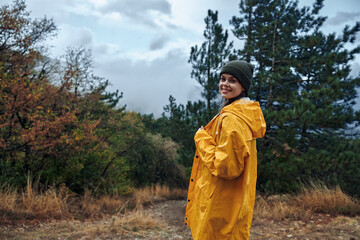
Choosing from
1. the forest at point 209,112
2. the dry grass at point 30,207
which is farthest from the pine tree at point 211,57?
the dry grass at point 30,207

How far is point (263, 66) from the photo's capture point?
11328 millimetres

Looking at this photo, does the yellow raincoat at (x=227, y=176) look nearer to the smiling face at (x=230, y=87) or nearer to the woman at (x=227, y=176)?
the woman at (x=227, y=176)

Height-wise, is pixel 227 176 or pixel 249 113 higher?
pixel 249 113

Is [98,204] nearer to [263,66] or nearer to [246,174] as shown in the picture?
[246,174]

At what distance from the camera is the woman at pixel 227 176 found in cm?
170

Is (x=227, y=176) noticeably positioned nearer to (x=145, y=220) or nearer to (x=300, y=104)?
(x=145, y=220)

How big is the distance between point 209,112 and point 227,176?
8049 mm

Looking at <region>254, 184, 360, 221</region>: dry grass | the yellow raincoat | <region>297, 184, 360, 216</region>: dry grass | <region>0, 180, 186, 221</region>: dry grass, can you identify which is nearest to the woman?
the yellow raincoat

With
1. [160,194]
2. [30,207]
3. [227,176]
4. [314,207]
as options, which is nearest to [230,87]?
[227,176]

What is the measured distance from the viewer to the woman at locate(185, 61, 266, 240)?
170cm

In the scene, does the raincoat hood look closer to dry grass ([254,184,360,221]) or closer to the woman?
the woman

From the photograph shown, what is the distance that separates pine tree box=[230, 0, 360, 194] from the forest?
0.03 metres

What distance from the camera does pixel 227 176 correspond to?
1.71 meters

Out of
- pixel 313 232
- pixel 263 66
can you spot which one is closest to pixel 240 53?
pixel 263 66
